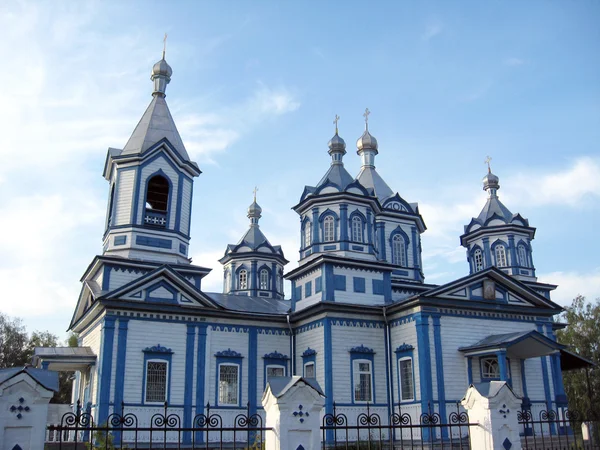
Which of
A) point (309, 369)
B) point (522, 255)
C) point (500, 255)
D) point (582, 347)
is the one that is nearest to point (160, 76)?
point (309, 369)

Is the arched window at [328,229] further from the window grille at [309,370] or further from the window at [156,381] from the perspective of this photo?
the window at [156,381]

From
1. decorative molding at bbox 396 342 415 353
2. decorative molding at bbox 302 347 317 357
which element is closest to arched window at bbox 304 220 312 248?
decorative molding at bbox 302 347 317 357

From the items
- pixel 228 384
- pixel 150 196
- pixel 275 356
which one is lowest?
pixel 228 384

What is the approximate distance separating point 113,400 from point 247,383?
4.78 meters

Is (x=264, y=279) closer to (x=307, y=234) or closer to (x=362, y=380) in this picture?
(x=307, y=234)

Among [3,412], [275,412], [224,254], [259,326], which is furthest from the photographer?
[224,254]

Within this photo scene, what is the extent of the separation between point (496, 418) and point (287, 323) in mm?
13830

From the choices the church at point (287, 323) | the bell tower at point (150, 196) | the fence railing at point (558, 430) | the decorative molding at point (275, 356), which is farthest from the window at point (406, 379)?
the bell tower at point (150, 196)

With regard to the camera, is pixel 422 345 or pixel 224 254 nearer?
pixel 422 345

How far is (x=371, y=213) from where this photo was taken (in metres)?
23.7

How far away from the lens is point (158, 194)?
22.4 meters

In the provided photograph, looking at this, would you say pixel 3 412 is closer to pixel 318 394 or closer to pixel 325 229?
pixel 318 394

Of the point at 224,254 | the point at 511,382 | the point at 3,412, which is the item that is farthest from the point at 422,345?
the point at 224,254

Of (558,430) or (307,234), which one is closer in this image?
(558,430)
